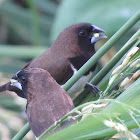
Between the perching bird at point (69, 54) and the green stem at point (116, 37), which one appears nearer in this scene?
the green stem at point (116, 37)

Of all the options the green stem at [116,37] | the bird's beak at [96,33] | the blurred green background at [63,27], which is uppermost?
the green stem at [116,37]

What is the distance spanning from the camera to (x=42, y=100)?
177cm

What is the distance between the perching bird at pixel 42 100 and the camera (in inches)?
62.2

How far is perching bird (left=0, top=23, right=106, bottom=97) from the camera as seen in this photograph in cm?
247

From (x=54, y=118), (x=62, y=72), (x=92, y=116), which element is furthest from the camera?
(x=62, y=72)

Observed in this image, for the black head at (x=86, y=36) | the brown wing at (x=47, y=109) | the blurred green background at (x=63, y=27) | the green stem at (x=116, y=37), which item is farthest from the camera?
the blurred green background at (x=63, y=27)

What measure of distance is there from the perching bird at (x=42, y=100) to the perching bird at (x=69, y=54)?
1.42 feet

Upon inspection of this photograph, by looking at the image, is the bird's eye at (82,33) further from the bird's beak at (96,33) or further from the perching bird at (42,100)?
the perching bird at (42,100)

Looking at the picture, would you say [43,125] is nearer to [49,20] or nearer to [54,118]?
[54,118]

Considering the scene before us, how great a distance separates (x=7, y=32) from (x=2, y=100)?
1.52 m

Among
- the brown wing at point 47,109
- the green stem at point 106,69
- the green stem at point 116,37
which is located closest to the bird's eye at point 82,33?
the green stem at point 106,69

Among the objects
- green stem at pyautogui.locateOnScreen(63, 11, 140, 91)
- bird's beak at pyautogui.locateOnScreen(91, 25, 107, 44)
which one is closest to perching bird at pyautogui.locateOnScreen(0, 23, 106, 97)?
bird's beak at pyautogui.locateOnScreen(91, 25, 107, 44)

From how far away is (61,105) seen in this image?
64.2 inches

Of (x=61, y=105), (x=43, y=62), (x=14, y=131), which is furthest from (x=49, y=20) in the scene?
(x=61, y=105)
